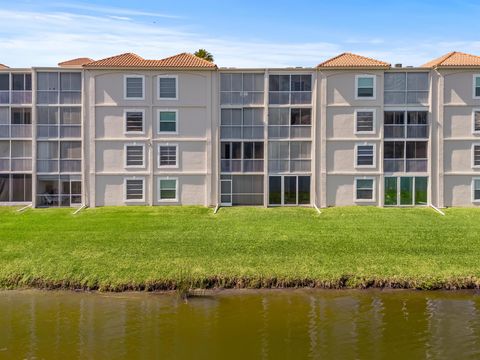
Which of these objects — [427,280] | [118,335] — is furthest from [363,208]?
[118,335]

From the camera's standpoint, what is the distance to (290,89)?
36.9 metres

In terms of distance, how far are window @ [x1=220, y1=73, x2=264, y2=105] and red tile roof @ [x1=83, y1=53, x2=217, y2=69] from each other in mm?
1402

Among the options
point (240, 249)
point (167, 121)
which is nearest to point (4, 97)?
point (167, 121)

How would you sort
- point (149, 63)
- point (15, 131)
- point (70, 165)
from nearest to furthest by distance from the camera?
point (149, 63), point (70, 165), point (15, 131)

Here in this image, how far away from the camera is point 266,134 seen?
36625 mm

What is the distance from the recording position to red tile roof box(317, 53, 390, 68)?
35.9 metres

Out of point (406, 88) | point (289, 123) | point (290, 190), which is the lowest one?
point (290, 190)

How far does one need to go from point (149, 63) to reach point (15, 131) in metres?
10.2

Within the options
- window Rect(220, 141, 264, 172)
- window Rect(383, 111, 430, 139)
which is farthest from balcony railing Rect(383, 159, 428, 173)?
window Rect(220, 141, 264, 172)

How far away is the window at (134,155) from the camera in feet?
120

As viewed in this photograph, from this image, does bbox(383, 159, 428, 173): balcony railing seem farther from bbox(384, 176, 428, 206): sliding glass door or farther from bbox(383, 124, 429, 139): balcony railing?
bbox(383, 124, 429, 139): balcony railing

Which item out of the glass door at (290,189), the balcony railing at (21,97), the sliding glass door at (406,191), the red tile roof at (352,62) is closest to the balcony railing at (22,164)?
the balcony railing at (21,97)

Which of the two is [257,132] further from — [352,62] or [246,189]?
[352,62]

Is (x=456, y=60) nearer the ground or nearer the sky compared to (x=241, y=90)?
nearer the sky
